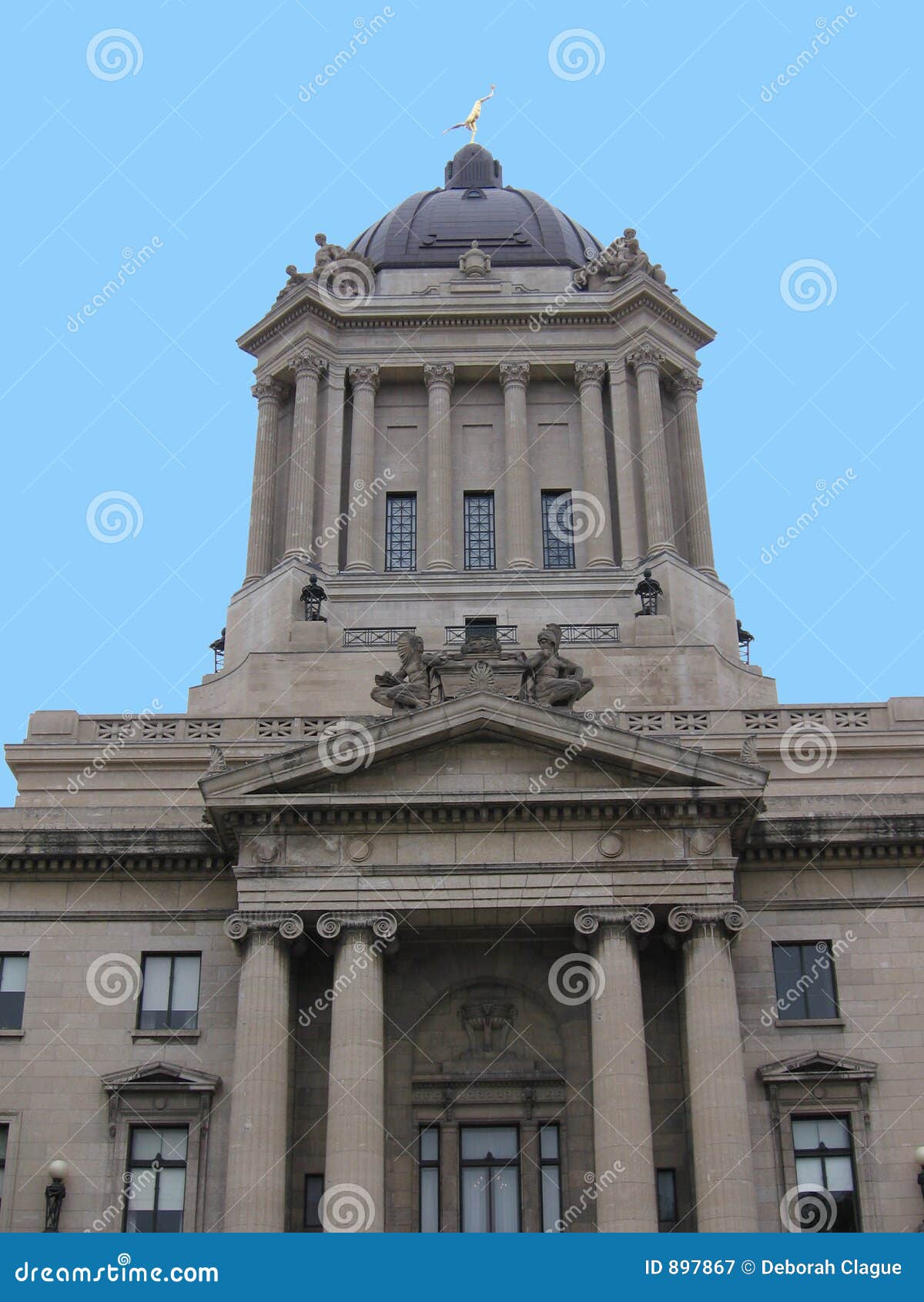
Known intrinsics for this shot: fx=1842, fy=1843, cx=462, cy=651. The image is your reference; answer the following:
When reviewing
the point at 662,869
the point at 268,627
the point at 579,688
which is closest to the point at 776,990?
the point at 662,869

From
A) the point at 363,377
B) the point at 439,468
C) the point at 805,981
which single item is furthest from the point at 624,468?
the point at 805,981

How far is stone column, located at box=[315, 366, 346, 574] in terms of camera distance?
51.3 meters

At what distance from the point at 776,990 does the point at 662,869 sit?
366 centimetres

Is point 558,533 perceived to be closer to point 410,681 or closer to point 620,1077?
point 410,681

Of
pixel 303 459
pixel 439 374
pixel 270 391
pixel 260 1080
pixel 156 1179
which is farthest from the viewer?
pixel 270 391

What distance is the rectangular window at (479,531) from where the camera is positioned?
5238 cm

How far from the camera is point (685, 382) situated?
55.6 m

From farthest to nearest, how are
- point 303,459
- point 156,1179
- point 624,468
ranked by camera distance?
point 624,468 → point 303,459 → point 156,1179

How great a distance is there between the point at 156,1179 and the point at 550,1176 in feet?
24.9

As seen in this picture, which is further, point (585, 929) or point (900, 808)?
point (900, 808)

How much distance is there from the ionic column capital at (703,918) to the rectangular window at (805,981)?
234 cm

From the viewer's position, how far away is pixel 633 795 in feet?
118

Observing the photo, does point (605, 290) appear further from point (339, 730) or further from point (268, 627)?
point (339, 730)

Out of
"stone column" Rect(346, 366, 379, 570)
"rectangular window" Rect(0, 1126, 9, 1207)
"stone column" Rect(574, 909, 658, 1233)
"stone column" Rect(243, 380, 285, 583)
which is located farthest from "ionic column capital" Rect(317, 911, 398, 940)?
"stone column" Rect(243, 380, 285, 583)
